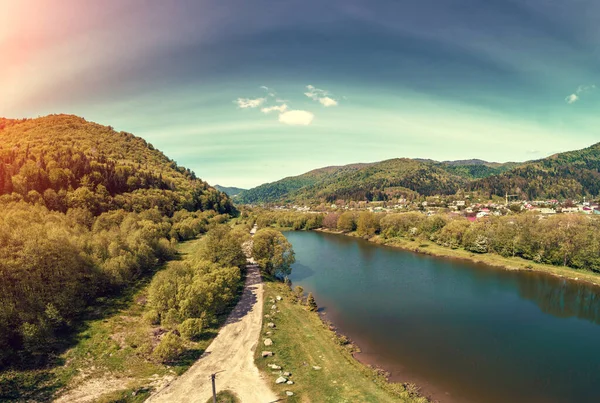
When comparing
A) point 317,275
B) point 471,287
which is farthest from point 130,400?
point 471,287

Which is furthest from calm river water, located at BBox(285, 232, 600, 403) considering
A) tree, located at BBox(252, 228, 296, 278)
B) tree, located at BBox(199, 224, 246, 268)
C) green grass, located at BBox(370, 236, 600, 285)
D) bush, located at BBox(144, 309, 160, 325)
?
bush, located at BBox(144, 309, 160, 325)

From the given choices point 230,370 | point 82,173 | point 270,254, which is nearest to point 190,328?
point 230,370

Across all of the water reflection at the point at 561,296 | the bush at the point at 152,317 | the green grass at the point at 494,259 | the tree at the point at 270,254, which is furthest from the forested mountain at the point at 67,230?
the green grass at the point at 494,259

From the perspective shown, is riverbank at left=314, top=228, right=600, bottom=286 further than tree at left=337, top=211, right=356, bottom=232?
No

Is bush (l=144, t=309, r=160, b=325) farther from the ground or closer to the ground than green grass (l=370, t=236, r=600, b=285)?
farther from the ground

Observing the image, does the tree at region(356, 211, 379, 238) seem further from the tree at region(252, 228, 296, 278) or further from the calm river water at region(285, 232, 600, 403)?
the tree at region(252, 228, 296, 278)

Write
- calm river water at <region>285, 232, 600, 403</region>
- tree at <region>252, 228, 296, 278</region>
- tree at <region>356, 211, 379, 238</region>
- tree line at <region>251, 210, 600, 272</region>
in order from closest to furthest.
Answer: calm river water at <region>285, 232, 600, 403</region>
tree at <region>252, 228, 296, 278</region>
tree line at <region>251, 210, 600, 272</region>
tree at <region>356, 211, 379, 238</region>
